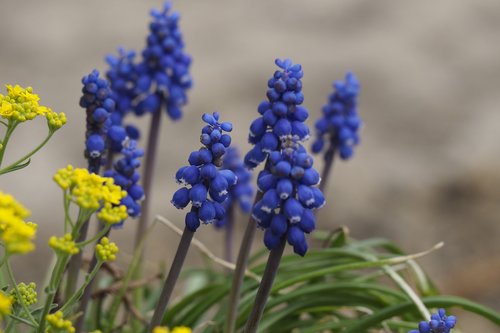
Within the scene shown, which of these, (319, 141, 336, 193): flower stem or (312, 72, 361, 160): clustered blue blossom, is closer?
(319, 141, 336, 193): flower stem

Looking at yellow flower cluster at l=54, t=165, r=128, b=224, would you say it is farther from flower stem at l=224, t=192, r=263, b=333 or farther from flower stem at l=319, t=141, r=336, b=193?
flower stem at l=319, t=141, r=336, b=193

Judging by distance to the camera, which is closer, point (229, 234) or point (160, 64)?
point (160, 64)

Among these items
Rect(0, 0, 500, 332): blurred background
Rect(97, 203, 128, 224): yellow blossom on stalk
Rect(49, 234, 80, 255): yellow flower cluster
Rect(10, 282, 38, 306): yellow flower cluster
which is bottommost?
Rect(10, 282, 38, 306): yellow flower cluster

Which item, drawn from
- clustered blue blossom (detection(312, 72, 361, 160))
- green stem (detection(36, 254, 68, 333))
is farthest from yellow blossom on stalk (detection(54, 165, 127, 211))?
clustered blue blossom (detection(312, 72, 361, 160))

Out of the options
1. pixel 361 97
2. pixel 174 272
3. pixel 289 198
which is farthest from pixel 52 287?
pixel 361 97

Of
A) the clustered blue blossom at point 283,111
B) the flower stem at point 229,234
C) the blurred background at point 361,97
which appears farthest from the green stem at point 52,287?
the blurred background at point 361,97

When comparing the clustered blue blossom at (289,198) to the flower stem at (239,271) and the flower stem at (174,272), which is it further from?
the flower stem at (239,271)

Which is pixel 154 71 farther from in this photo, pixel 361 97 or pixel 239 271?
pixel 361 97
